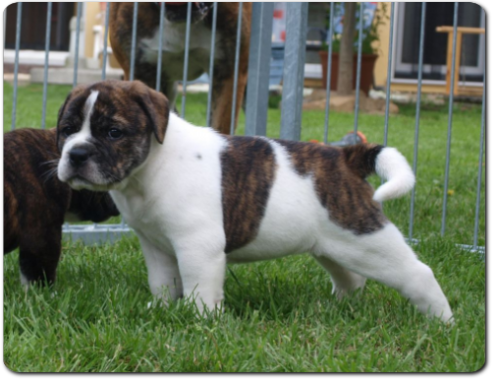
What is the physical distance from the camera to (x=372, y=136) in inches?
423

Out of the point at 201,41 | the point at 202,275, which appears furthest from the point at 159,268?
the point at 201,41

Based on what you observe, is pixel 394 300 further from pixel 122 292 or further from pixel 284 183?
pixel 122 292

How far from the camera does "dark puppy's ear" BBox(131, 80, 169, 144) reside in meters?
3.17

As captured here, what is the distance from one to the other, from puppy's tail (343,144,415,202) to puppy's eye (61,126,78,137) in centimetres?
117

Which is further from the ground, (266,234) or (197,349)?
(266,234)

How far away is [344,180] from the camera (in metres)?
3.39

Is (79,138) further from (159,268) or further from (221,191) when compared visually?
(159,268)

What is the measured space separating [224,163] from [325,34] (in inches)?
591

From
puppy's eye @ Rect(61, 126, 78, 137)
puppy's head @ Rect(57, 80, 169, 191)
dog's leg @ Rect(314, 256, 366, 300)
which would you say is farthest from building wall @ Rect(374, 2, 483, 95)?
puppy's eye @ Rect(61, 126, 78, 137)

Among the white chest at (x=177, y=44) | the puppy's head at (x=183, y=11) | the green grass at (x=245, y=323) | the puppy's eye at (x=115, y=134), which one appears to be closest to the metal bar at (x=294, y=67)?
the puppy's head at (x=183, y=11)

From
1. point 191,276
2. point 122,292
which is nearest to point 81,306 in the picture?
point 122,292

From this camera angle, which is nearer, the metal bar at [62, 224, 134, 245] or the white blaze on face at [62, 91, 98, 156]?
the white blaze on face at [62, 91, 98, 156]

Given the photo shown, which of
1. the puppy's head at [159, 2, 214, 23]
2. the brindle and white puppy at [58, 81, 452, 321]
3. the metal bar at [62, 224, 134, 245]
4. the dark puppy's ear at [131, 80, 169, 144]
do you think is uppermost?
the puppy's head at [159, 2, 214, 23]

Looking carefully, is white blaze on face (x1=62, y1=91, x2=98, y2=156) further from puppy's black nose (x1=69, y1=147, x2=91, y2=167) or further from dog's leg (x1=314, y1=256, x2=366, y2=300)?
dog's leg (x1=314, y1=256, x2=366, y2=300)
